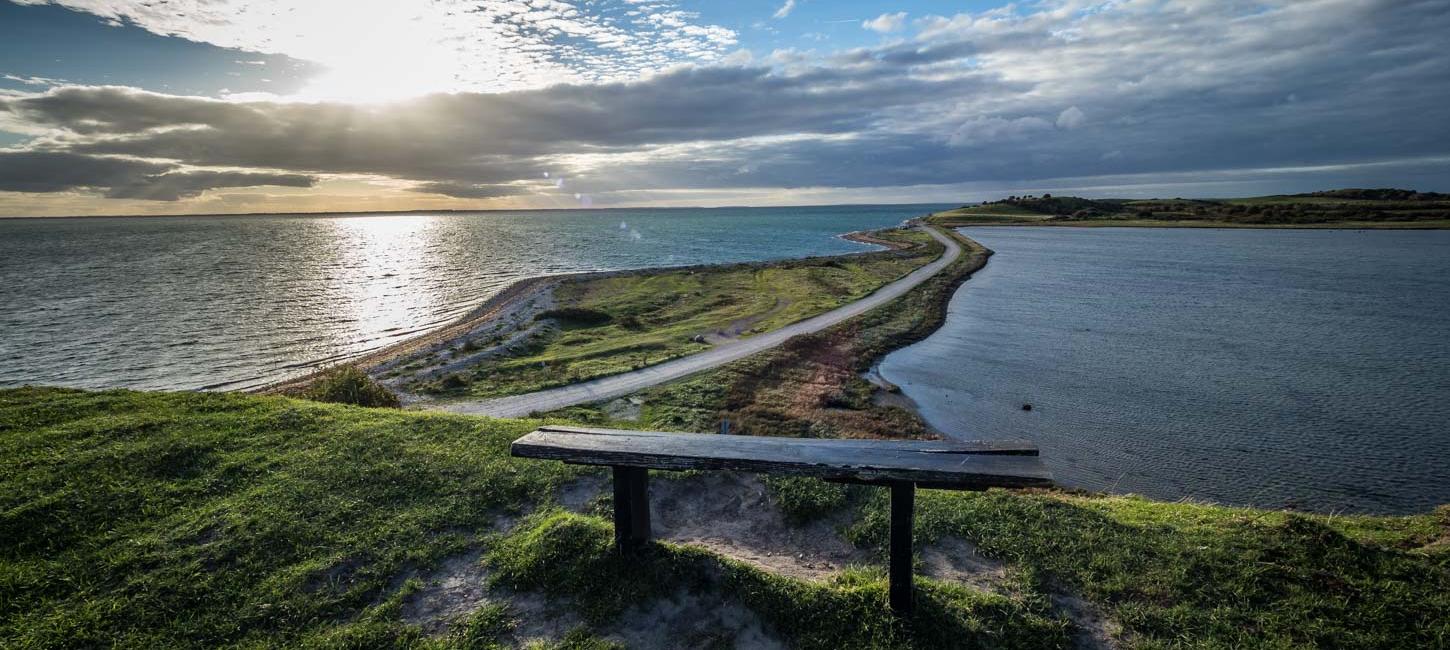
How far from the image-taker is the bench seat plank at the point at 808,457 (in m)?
5.93

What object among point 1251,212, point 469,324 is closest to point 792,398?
point 469,324

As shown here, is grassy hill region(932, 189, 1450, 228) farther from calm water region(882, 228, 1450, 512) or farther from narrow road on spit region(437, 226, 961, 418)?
narrow road on spit region(437, 226, 961, 418)

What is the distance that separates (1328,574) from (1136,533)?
1.89 meters

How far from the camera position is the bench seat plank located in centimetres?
593

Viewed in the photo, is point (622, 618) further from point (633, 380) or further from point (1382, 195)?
point (1382, 195)

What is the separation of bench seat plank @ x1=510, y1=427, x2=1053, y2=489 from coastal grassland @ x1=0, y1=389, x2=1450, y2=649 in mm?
1415

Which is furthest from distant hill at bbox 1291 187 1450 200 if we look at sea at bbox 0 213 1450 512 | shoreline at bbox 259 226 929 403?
shoreline at bbox 259 226 929 403

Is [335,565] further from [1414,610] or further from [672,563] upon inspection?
[1414,610]

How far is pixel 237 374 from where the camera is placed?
103 ft

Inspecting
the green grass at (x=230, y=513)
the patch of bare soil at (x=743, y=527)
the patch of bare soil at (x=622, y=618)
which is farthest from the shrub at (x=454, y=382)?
the patch of bare soil at (x=622, y=618)

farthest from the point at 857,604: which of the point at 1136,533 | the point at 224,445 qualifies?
the point at 224,445

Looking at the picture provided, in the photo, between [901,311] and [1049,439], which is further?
[901,311]

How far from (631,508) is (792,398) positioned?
50.4 feet

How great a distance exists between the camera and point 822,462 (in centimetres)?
635
